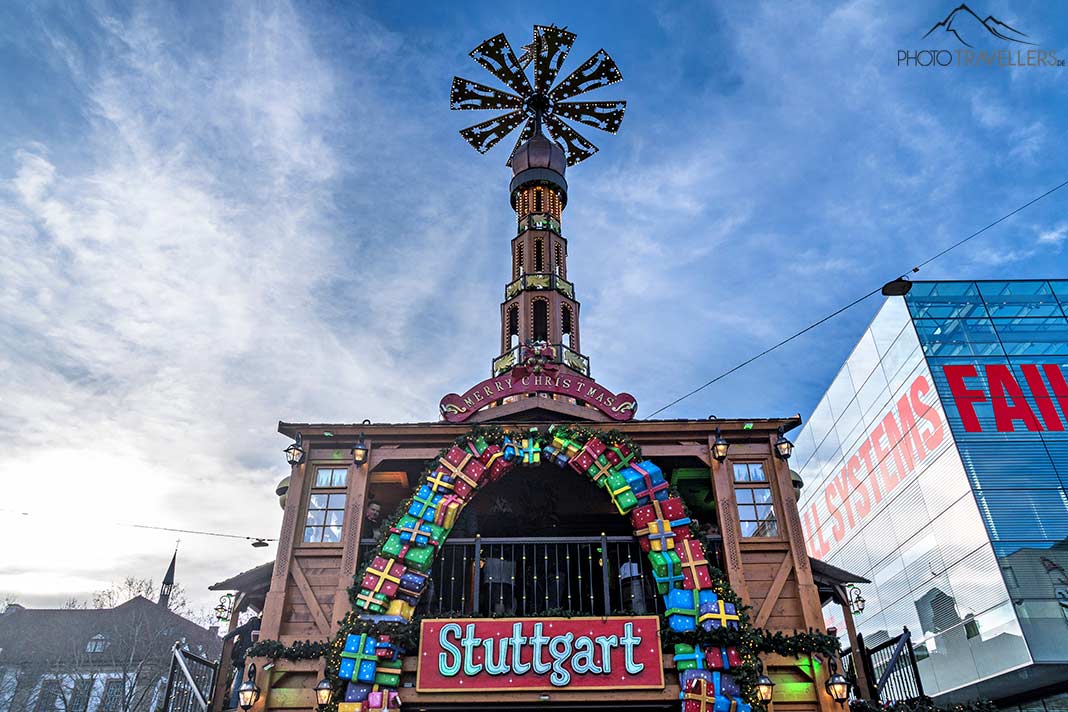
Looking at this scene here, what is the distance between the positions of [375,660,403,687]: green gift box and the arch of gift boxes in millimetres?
16

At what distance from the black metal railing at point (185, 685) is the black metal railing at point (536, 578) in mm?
3832

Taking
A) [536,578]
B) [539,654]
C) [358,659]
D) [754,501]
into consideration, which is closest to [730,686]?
[539,654]

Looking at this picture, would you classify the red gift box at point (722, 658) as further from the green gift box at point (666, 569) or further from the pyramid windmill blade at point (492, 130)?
the pyramid windmill blade at point (492, 130)

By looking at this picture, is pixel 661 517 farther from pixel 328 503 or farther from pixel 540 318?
pixel 540 318

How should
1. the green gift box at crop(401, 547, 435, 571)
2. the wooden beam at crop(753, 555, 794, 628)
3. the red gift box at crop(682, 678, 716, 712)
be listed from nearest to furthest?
the red gift box at crop(682, 678, 716, 712)
the wooden beam at crop(753, 555, 794, 628)
the green gift box at crop(401, 547, 435, 571)

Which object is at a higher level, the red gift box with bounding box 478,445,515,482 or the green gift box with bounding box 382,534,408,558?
the red gift box with bounding box 478,445,515,482

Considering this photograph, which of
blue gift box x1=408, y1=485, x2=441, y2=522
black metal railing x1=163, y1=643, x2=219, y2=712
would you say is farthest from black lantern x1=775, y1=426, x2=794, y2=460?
black metal railing x1=163, y1=643, x2=219, y2=712

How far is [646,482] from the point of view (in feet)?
44.0

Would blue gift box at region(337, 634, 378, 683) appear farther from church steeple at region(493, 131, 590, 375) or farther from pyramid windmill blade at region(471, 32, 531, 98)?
pyramid windmill blade at region(471, 32, 531, 98)

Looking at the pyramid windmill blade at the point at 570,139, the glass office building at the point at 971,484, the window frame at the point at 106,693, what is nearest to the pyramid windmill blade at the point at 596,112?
the pyramid windmill blade at the point at 570,139

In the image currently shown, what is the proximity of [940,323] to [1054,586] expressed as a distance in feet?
32.8

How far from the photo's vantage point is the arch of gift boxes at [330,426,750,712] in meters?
11.6

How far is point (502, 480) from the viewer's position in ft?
53.5

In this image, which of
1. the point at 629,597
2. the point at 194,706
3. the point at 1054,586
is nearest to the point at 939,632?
the point at 1054,586
